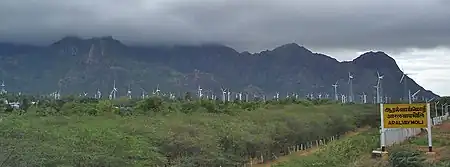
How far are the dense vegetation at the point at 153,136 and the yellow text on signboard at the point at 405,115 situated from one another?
364 inches

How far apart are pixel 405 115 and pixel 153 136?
13.8m

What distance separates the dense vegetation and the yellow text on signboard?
926 cm

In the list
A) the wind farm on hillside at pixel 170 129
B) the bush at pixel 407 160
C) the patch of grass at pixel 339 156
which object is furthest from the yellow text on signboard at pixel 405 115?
the bush at pixel 407 160

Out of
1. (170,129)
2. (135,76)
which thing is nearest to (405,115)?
(170,129)

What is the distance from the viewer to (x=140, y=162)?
25.8m

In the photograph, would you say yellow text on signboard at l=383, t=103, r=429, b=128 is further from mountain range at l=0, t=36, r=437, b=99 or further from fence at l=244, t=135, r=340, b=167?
mountain range at l=0, t=36, r=437, b=99

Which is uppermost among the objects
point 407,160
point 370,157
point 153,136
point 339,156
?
point 153,136

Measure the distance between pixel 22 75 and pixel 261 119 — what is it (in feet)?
456

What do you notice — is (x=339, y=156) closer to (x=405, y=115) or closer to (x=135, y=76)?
(x=405, y=115)

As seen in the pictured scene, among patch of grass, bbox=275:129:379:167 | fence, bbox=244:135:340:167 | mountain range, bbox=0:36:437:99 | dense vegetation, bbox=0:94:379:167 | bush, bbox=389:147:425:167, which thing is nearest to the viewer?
dense vegetation, bbox=0:94:379:167

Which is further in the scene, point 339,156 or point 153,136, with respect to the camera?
point 339,156

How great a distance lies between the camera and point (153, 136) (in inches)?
1258

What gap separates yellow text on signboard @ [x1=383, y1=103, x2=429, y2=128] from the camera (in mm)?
34219

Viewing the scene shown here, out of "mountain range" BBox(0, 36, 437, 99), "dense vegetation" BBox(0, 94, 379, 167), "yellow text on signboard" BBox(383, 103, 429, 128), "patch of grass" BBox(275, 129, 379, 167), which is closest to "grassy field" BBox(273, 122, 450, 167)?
"patch of grass" BBox(275, 129, 379, 167)
